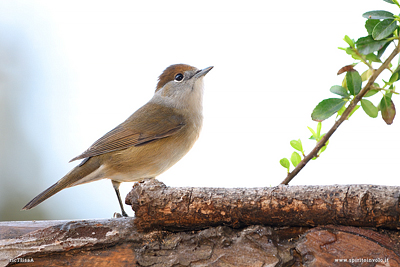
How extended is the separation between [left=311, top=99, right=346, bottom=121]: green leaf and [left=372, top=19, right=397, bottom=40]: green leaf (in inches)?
15.8

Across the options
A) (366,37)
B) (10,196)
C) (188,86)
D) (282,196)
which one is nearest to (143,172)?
(188,86)

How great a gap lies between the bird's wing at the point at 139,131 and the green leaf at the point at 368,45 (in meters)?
2.25

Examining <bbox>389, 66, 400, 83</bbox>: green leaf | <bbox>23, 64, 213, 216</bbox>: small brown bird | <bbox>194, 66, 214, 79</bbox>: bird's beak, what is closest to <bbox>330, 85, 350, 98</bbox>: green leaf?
<bbox>389, 66, 400, 83</bbox>: green leaf

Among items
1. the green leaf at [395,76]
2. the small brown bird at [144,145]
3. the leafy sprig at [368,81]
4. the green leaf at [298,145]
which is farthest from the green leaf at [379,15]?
the small brown bird at [144,145]

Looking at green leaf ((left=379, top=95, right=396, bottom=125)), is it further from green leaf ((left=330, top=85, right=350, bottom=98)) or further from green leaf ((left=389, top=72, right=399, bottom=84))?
green leaf ((left=330, top=85, right=350, bottom=98))

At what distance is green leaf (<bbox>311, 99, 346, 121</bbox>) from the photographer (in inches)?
86.4

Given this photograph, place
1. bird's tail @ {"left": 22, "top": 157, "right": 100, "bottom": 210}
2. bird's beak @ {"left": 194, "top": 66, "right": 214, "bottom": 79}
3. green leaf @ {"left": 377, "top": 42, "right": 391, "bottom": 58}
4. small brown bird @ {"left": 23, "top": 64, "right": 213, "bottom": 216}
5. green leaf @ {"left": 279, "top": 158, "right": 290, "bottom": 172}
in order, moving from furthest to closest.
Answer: bird's beak @ {"left": 194, "top": 66, "right": 214, "bottom": 79} < small brown bird @ {"left": 23, "top": 64, "right": 213, "bottom": 216} < bird's tail @ {"left": 22, "top": 157, "right": 100, "bottom": 210} < green leaf @ {"left": 279, "top": 158, "right": 290, "bottom": 172} < green leaf @ {"left": 377, "top": 42, "right": 391, "bottom": 58}

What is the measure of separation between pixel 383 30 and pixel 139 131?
106 inches

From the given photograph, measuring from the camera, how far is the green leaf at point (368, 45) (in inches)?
82.8

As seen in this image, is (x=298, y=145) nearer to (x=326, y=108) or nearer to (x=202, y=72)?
(x=326, y=108)

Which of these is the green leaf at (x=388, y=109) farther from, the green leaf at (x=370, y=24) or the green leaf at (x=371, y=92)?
the green leaf at (x=370, y=24)

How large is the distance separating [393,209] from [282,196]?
533 mm

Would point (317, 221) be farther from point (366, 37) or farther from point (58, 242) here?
point (58, 242)

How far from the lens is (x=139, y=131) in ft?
13.4
